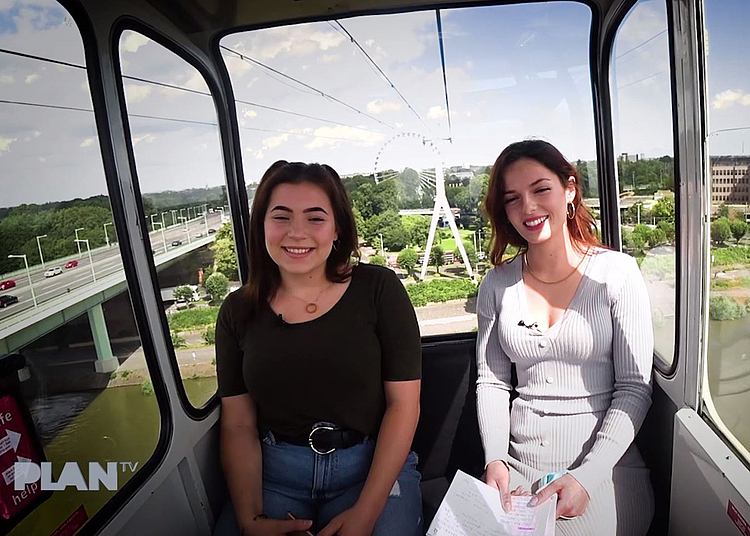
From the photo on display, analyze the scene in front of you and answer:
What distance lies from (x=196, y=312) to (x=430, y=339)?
1.03 metres

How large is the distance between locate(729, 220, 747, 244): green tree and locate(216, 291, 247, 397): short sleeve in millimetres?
1518

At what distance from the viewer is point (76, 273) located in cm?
141

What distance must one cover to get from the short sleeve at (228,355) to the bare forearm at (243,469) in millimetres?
148

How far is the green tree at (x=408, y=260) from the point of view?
237 centimetres

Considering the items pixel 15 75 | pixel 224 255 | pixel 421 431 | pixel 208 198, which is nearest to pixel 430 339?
pixel 421 431

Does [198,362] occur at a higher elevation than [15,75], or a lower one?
lower

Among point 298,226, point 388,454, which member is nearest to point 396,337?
Answer: point 388,454

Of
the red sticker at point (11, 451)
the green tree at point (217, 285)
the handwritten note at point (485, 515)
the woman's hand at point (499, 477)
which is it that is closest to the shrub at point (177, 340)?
the green tree at point (217, 285)

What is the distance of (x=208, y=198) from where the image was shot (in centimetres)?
223

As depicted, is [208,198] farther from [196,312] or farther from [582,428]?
[582,428]

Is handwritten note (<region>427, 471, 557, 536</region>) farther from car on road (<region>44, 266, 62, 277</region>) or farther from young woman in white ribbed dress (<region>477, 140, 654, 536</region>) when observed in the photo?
car on road (<region>44, 266, 62, 277</region>)

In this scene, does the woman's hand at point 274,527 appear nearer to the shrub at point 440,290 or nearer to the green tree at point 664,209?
the shrub at point 440,290

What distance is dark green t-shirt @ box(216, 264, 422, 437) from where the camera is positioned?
174 centimetres

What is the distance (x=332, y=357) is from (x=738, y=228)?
1.21m
